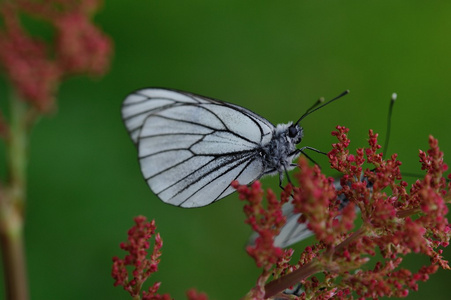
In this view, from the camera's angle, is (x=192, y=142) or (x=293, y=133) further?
(x=192, y=142)

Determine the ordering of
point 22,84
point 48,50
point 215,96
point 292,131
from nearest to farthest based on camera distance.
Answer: point 22,84, point 48,50, point 292,131, point 215,96

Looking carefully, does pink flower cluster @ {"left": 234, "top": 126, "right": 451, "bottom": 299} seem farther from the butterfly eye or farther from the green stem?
the butterfly eye

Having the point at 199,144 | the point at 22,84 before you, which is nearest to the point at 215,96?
the point at 199,144

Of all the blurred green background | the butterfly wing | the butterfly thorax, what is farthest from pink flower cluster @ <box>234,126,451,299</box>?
the blurred green background

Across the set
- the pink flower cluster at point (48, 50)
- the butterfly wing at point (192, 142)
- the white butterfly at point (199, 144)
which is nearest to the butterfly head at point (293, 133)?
the white butterfly at point (199, 144)

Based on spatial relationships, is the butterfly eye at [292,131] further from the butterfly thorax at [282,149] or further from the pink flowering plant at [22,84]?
the pink flowering plant at [22,84]

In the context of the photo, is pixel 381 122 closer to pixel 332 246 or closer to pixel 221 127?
pixel 221 127

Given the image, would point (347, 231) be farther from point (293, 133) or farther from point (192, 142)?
point (192, 142)

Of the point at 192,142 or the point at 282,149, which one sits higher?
the point at 192,142
